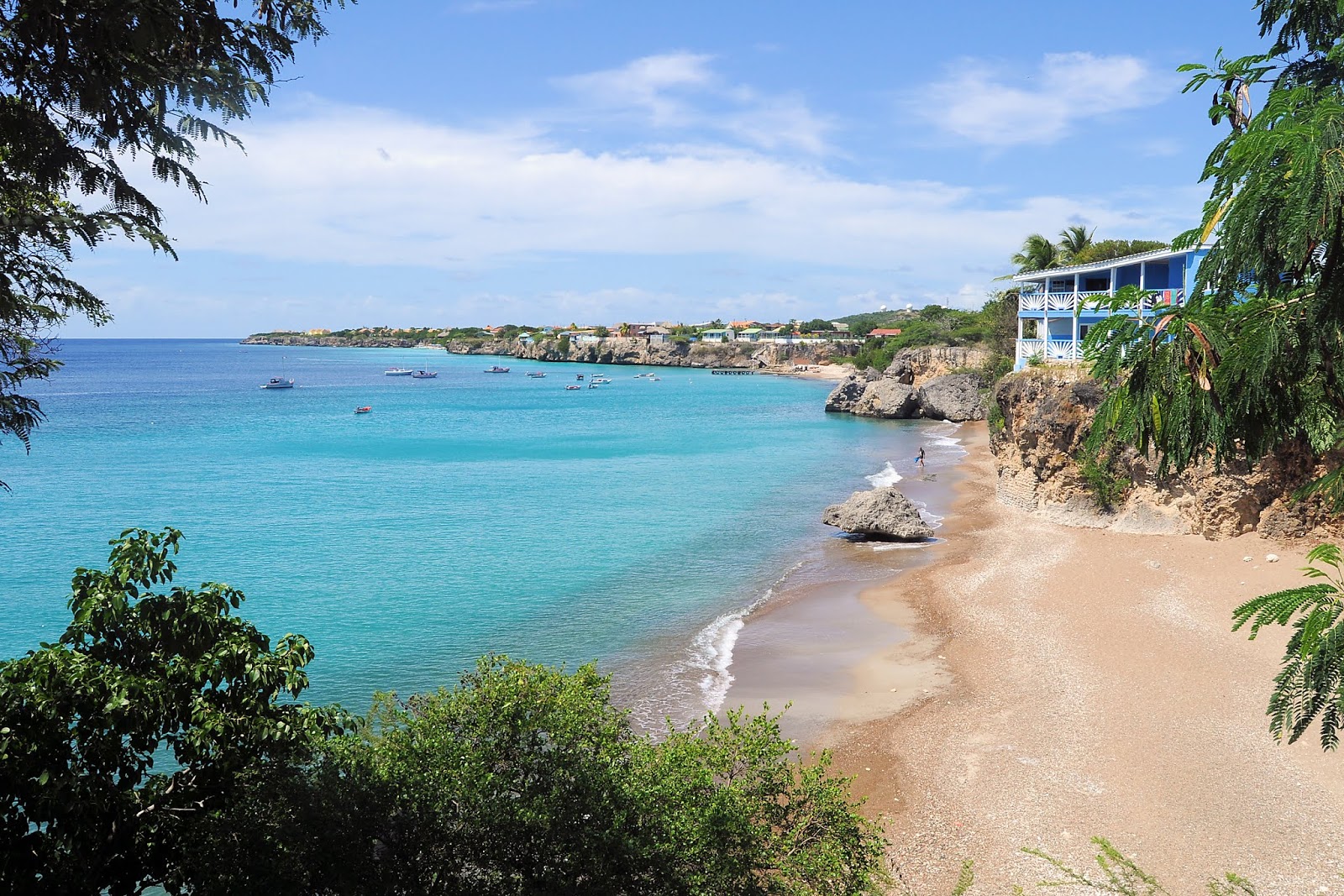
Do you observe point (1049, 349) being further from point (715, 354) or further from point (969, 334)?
point (715, 354)

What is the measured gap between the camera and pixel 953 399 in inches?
2899

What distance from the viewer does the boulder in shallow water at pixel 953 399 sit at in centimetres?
7250

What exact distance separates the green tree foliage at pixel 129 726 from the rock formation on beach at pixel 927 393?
68.0 meters

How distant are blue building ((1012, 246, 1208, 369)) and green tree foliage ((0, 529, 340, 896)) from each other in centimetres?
2852

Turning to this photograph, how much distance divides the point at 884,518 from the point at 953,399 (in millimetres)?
46736

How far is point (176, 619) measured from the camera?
7.55m

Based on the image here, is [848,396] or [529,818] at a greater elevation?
[529,818]

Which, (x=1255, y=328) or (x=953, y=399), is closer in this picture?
(x=1255, y=328)

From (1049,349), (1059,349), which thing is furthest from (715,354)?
(1059,349)

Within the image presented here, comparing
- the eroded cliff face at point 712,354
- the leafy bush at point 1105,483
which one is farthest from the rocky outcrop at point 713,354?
the leafy bush at point 1105,483

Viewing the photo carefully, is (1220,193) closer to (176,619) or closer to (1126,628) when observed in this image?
(176,619)

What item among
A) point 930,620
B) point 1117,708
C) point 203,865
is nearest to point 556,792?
point 203,865

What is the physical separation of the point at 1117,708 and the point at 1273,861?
463 cm

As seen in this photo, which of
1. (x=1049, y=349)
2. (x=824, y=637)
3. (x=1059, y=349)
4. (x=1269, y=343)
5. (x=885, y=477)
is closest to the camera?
(x=1269, y=343)
